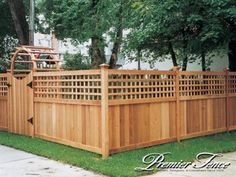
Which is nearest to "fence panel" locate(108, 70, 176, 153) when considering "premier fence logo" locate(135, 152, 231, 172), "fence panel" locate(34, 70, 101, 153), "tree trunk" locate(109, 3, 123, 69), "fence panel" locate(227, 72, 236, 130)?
"fence panel" locate(34, 70, 101, 153)

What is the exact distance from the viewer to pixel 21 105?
11.0 metres

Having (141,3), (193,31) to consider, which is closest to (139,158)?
(141,3)

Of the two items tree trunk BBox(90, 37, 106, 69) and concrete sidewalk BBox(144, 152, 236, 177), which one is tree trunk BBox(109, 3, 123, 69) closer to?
tree trunk BBox(90, 37, 106, 69)

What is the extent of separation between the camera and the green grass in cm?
712

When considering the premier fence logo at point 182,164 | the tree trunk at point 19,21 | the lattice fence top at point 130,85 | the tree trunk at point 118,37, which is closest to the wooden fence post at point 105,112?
the lattice fence top at point 130,85

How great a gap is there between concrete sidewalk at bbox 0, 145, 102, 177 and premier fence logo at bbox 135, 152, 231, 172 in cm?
115

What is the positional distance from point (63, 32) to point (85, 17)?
9.88 feet

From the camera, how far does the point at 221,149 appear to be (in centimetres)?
868

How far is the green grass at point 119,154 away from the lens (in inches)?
280

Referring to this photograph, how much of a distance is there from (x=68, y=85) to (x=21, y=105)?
8.26 feet

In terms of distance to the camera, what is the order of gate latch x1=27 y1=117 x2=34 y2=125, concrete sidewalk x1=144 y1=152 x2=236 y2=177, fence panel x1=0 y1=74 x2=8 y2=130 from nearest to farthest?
concrete sidewalk x1=144 y1=152 x2=236 y2=177
gate latch x1=27 y1=117 x2=34 y2=125
fence panel x1=0 y1=74 x2=8 y2=130

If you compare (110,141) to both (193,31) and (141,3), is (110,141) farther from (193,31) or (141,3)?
(193,31)

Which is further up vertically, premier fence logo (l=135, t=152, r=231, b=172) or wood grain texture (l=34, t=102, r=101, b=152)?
wood grain texture (l=34, t=102, r=101, b=152)

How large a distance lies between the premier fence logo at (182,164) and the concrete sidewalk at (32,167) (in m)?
1.15
